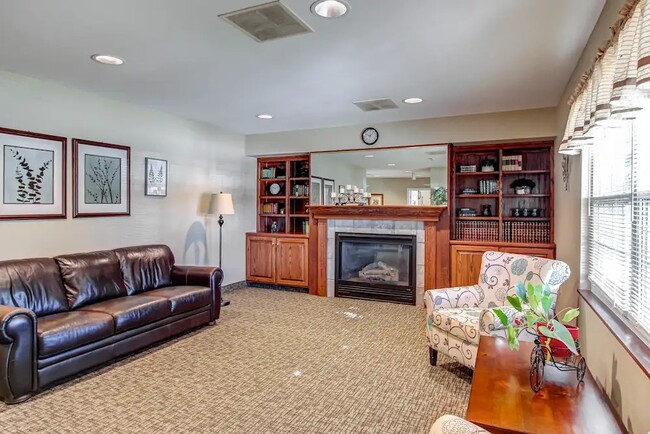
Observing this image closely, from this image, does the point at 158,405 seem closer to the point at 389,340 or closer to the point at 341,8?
the point at 389,340

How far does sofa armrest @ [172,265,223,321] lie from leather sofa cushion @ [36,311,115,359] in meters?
1.21

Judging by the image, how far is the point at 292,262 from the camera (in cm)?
620

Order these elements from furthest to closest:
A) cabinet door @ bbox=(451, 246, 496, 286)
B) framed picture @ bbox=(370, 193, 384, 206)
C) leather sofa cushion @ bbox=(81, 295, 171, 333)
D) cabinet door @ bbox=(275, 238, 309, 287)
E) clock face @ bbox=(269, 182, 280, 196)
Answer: clock face @ bbox=(269, 182, 280, 196), cabinet door @ bbox=(275, 238, 309, 287), framed picture @ bbox=(370, 193, 384, 206), cabinet door @ bbox=(451, 246, 496, 286), leather sofa cushion @ bbox=(81, 295, 171, 333)

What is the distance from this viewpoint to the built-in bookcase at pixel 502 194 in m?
5.04

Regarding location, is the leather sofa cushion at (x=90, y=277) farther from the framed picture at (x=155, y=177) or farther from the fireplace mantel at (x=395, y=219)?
the fireplace mantel at (x=395, y=219)

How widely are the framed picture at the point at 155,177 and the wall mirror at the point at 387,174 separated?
215 centimetres

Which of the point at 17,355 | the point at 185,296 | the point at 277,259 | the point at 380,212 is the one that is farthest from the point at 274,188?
the point at 17,355

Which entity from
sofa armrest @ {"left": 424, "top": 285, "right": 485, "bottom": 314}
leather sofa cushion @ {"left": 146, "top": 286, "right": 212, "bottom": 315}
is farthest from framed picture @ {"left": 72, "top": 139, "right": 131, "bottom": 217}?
sofa armrest @ {"left": 424, "top": 285, "right": 485, "bottom": 314}

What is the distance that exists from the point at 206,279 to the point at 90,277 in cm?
110

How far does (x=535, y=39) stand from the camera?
2756mm

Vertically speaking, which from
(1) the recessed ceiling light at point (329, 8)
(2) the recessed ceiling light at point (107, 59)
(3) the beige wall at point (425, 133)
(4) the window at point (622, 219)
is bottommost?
(4) the window at point (622, 219)

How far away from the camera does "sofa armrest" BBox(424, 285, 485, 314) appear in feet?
11.0

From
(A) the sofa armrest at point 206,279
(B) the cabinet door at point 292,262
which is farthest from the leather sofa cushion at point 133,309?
(B) the cabinet door at point 292,262

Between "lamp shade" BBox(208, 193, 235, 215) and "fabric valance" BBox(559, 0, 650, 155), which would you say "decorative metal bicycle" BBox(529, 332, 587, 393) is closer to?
"fabric valance" BBox(559, 0, 650, 155)
